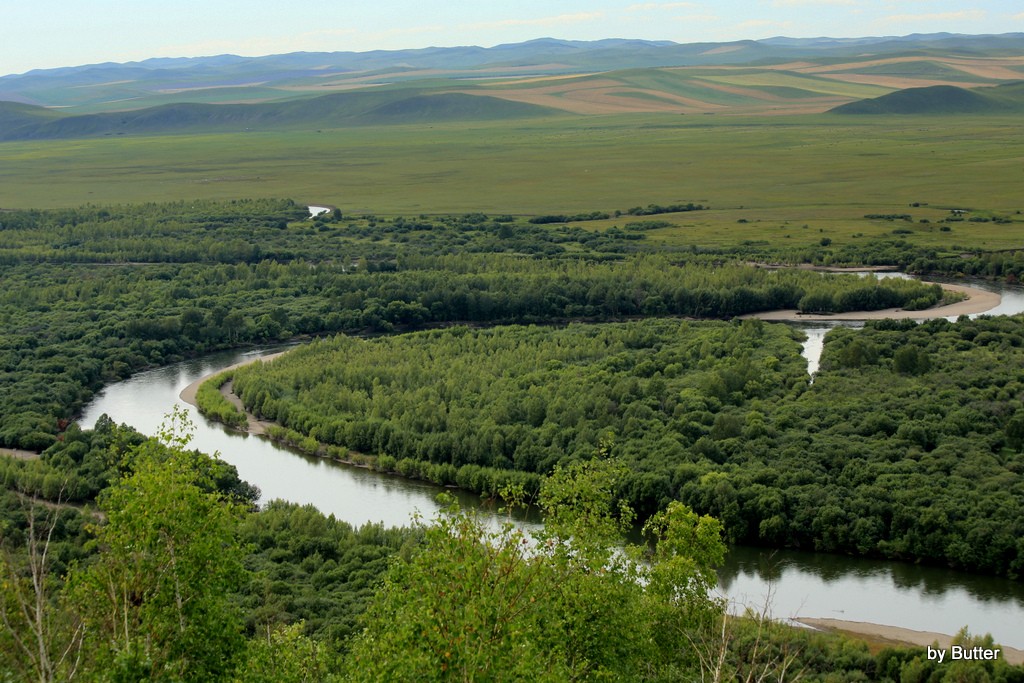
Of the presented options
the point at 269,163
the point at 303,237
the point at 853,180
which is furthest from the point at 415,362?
the point at 269,163

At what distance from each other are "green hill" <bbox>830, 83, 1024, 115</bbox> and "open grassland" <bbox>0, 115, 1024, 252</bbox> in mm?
6128

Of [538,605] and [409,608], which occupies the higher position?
[409,608]

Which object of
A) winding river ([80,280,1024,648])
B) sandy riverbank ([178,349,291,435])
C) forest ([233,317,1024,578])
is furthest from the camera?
sandy riverbank ([178,349,291,435])

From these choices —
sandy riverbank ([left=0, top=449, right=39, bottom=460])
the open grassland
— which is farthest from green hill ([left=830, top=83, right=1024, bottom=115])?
sandy riverbank ([left=0, top=449, right=39, bottom=460])

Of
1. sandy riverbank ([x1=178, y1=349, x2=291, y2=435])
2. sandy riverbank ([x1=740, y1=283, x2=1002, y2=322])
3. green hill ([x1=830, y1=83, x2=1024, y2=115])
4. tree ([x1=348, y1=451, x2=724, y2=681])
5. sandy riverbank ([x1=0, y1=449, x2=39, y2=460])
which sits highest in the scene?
tree ([x1=348, y1=451, x2=724, y2=681])

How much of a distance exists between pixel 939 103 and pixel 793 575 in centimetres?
15798

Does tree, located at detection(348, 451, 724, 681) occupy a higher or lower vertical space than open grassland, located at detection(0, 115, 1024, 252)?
higher

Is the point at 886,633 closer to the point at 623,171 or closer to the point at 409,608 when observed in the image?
the point at 409,608

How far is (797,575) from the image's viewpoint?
1204 inches

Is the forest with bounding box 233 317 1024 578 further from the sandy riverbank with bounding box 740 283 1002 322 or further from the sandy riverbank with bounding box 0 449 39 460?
the sandy riverbank with bounding box 0 449 39 460

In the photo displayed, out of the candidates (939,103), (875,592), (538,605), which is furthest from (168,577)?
(939,103)

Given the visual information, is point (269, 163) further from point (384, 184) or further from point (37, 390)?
point (37, 390)

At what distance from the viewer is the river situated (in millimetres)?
28031

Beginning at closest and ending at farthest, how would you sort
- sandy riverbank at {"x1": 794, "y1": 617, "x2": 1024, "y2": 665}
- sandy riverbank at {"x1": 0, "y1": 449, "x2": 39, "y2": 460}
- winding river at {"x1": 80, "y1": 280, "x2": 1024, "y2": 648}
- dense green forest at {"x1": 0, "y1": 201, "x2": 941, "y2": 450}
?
1. sandy riverbank at {"x1": 794, "y1": 617, "x2": 1024, "y2": 665}
2. winding river at {"x1": 80, "y1": 280, "x2": 1024, "y2": 648}
3. sandy riverbank at {"x1": 0, "y1": 449, "x2": 39, "y2": 460}
4. dense green forest at {"x1": 0, "y1": 201, "x2": 941, "y2": 450}
